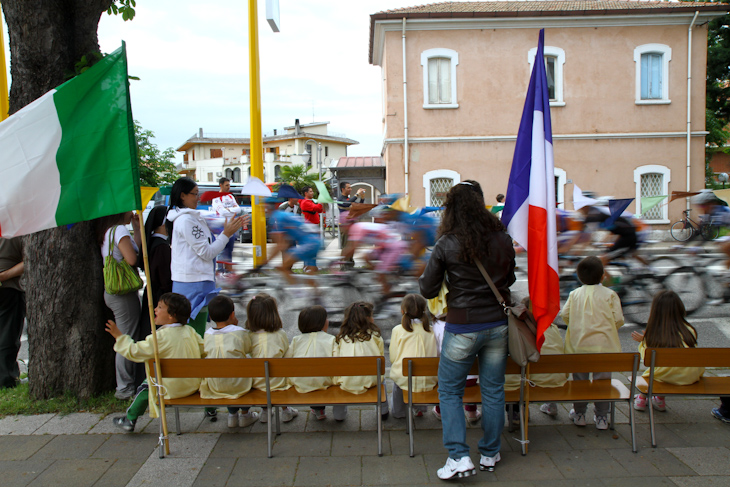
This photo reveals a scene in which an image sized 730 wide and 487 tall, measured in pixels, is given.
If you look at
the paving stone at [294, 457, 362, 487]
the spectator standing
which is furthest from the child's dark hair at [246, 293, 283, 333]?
the spectator standing

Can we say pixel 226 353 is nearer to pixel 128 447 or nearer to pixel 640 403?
pixel 128 447

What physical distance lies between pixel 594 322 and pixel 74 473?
12.4 feet

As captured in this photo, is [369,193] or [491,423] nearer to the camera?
[491,423]

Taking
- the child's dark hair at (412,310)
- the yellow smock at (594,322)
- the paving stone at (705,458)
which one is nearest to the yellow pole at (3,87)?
the child's dark hair at (412,310)

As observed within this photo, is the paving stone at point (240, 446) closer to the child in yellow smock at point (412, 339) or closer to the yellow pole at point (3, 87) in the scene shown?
the child in yellow smock at point (412, 339)

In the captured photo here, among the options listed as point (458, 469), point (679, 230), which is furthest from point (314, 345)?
point (679, 230)

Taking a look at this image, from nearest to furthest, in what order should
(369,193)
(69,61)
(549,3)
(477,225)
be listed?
(477,225)
(69,61)
(549,3)
(369,193)

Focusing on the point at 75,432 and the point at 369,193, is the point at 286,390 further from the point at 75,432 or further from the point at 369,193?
the point at 369,193

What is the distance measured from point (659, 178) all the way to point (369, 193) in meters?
11.9

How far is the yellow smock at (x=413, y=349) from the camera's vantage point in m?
4.04

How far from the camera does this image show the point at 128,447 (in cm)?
400

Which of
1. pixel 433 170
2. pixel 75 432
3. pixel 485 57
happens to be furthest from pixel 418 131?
pixel 75 432

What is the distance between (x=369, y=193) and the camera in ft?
86.4

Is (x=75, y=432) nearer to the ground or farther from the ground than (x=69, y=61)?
nearer to the ground
